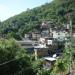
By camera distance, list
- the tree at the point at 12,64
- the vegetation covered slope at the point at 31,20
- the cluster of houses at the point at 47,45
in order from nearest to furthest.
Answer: the tree at the point at 12,64, the cluster of houses at the point at 47,45, the vegetation covered slope at the point at 31,20

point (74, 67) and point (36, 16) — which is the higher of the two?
point (36, 16)

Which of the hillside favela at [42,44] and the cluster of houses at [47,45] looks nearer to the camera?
the hillside favela at [42,44]

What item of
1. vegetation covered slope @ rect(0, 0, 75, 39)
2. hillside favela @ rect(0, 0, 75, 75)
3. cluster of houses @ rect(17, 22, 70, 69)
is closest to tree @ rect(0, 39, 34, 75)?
hillside favela @ rect(0, 0, 75, 75)

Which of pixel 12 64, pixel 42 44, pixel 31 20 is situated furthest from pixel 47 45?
pixel 31 20

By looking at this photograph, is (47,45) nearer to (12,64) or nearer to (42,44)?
(42,44)

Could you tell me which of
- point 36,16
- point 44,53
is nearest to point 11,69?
point 44,53

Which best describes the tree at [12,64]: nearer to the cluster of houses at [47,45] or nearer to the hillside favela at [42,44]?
the hillside favela at [42,44]

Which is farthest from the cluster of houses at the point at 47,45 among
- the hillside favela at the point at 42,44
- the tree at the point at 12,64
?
the tree at the point at 12,64

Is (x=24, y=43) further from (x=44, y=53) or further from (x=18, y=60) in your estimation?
(x=18, y=60)
